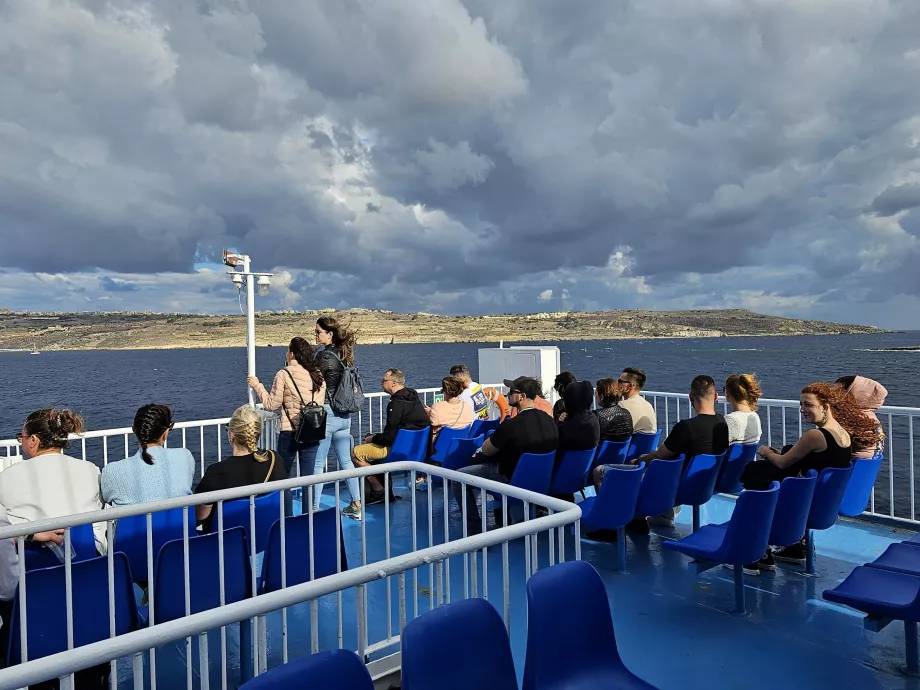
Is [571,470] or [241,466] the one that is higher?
[241,466]

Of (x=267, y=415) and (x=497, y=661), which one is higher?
(x=267, y=415)

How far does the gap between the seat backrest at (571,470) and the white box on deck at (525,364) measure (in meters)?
3.31

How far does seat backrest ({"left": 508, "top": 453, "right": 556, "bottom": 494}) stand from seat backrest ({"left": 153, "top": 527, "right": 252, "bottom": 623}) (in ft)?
7.22

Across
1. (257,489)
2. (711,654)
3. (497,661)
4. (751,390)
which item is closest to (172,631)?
(497,661)

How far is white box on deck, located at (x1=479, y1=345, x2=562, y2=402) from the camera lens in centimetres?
816

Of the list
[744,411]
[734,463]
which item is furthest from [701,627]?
[744,411]

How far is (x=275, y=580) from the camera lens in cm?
280

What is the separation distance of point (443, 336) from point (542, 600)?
447 feet

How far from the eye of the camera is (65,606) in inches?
87.2

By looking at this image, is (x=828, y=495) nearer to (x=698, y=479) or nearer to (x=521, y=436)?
(x=698, y=479)

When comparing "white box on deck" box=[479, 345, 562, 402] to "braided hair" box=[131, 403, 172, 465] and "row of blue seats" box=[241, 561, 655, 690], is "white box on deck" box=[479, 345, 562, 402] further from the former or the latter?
"row of blue seats" box=[241, 561, 655, 690]

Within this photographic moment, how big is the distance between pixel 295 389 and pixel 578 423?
2.33 metres

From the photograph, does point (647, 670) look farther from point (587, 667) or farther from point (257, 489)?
point (257, 489)

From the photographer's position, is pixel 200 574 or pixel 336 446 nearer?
pixel 200 574
